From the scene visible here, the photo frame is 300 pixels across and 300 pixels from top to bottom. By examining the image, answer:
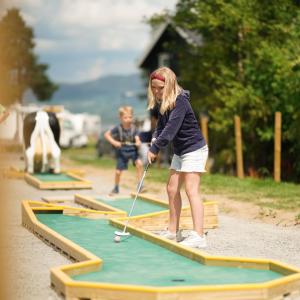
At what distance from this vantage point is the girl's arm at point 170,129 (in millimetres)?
7055

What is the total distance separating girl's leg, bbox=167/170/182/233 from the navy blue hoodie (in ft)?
0.85

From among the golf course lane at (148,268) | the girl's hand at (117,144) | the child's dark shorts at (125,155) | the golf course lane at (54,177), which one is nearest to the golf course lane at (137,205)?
the girl's hand at (117,144)

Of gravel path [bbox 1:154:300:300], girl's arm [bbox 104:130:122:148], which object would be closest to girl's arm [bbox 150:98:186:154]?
gravel path [bbox 1:154:300:300]

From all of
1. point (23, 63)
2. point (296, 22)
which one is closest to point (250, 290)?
point (296, 22)

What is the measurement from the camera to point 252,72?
1939cm

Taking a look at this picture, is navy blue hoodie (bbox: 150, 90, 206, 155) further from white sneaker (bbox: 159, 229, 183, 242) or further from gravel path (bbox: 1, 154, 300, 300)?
gravel path (bbox: 1, 154, 300, 300)

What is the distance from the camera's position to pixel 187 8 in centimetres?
2348

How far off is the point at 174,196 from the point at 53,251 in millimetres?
1304

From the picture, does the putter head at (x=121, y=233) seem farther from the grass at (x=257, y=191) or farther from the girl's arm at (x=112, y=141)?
the girl's arm at (x=112, y=141)

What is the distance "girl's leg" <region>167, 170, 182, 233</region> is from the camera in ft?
24.6

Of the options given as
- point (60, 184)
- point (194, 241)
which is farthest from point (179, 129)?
point (60, 184)

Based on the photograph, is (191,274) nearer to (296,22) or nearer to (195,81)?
(296,22)

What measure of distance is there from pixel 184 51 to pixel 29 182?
11913mm

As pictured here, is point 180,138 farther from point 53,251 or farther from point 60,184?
point 60,184
